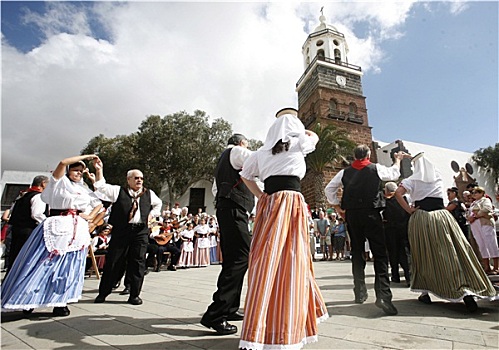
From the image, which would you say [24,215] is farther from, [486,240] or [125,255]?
[486,240]

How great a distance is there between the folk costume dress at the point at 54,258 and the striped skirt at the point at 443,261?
4.14 meters

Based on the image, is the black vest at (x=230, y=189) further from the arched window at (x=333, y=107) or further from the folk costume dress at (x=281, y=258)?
the arched window at (x=333, y=107)

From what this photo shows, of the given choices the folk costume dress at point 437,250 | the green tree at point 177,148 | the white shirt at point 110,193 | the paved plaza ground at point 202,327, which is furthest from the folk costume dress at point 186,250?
the green tree at point 177,148

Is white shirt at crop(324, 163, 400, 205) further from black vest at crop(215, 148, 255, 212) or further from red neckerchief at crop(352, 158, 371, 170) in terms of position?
black vest at crop(215, 148, 255, 212)

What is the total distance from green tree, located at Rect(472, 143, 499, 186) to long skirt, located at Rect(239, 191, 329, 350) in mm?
38104

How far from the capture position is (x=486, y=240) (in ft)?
18.9

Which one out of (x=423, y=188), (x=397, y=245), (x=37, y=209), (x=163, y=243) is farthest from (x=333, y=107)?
(x=37, y=209)

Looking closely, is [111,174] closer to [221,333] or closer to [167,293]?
[167,293]

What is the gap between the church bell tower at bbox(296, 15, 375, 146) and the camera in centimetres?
2648

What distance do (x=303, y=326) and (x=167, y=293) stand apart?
3.12 m

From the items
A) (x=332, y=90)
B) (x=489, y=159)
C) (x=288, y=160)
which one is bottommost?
(x=288, y=160)

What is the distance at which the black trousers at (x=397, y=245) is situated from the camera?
5.25 meters

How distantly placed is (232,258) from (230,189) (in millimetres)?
672

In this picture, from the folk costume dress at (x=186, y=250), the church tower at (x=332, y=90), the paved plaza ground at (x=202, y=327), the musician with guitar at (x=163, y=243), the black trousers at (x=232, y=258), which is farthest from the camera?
the church tower at (x=332, y=90)
